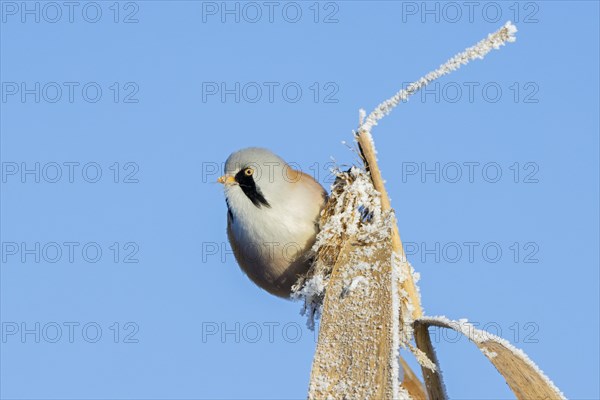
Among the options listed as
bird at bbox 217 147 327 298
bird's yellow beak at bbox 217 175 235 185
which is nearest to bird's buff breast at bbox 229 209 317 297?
bird at bbox 217 147 327 298

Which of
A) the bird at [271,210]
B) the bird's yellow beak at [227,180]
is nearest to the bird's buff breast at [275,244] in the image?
the bird at [271,210]

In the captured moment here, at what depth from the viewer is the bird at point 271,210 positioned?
5.10m

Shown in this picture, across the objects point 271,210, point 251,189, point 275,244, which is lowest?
point 275,244

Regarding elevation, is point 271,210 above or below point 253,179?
below

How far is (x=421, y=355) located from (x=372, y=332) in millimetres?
196

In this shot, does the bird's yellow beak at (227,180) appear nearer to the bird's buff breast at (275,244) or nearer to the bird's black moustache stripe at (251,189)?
the bird's black moustache stripe at (251,189)

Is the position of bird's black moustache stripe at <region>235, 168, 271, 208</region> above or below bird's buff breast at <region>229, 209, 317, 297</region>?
above

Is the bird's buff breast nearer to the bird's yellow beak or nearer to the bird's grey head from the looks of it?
the bird's grey head

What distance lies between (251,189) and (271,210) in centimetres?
19

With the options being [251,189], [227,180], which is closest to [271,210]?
[251,189]

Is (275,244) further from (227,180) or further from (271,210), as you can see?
(227,180)

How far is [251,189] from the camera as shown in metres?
5.13

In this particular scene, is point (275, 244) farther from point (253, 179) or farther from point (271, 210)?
point (253, 179)

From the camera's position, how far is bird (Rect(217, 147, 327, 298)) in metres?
5.10
